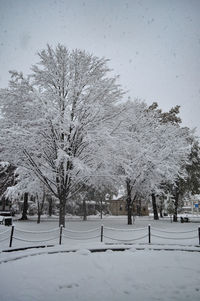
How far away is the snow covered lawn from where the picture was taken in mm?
4230

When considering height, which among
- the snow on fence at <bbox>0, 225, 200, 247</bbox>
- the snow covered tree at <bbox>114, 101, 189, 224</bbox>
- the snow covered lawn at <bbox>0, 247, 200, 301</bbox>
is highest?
the snow covered tree at <bbox>114, 101, 189, 224</bbox>

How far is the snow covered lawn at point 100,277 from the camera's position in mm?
4230

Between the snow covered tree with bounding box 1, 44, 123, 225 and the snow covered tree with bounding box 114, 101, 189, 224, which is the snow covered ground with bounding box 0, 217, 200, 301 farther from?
the snow covered tree with bounding box 114, 101, 189, 224

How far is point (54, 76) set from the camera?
460 inches

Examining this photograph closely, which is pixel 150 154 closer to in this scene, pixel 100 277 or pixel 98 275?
pixel 98 275

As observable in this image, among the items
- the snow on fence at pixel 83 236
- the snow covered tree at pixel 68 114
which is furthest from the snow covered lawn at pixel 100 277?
the snow covered tree at pixel 68 114

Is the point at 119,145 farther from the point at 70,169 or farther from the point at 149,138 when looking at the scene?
the point at 149,138

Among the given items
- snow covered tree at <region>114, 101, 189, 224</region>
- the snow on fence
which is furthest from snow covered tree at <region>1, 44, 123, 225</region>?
snow covered tree at <region>114, 101, 189, 224</region>

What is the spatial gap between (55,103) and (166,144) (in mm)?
10593

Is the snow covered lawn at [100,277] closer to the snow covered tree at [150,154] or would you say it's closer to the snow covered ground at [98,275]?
the snow covered ground at [98,275]

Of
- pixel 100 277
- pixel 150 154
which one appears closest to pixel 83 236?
pixel 100 277

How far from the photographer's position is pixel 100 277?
5.28 m

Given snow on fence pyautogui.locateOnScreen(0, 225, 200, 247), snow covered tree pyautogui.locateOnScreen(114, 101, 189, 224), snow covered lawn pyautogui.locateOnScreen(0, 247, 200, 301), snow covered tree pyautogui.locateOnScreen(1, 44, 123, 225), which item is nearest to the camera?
snow covered lawn pyautogui.locateOnScreen(0, 247, 200, 301)

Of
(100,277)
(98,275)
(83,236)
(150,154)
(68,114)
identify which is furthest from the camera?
(150,154)
